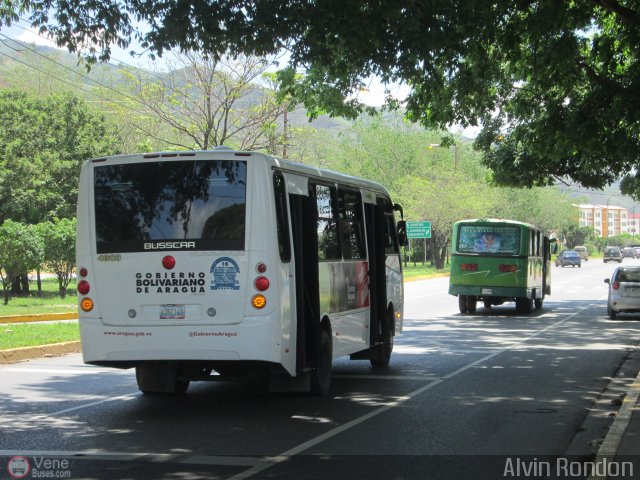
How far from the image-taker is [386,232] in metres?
14.4

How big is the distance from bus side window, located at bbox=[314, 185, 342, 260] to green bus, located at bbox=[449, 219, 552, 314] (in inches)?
657

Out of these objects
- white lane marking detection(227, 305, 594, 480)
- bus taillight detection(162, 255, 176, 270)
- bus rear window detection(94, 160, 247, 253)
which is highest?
bus rear window detection(94, 160, 247, 253)

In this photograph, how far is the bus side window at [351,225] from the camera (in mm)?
12000

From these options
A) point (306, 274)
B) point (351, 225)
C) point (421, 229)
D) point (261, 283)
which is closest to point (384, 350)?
point (351, 225)

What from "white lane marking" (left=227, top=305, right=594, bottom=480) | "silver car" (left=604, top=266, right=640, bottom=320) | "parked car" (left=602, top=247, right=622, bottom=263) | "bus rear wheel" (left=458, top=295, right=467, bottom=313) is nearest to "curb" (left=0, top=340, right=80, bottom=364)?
"white lane marking" (left=227, top=305, right=594, bottom=480)

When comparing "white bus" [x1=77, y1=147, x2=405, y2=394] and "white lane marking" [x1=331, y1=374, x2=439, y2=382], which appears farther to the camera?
"white lane marking" [x1=331, y1=374, x2=439, y2=382]

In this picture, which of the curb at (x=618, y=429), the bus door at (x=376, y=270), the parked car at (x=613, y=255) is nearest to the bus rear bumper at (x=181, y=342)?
the curb at (x=618, y=429)

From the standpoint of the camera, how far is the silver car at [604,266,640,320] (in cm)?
2539

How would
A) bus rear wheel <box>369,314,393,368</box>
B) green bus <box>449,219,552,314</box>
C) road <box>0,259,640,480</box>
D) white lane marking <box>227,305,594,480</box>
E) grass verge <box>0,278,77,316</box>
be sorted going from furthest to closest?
green bus <box>449,219,552,314</box> < grass verge <box>0,278,77,316</box> < bus rear wheel <box>369,314,393,368</box> < road <box>0,259,640,480</box> < white lane marking <box>227,305,594,480</box>

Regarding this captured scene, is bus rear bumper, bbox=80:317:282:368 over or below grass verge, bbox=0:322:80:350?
over

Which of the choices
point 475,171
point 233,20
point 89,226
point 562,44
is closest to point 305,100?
point 562,44

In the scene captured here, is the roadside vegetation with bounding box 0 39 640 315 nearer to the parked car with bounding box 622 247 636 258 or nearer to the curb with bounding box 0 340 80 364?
the curb with bounding box 0 340 80 364

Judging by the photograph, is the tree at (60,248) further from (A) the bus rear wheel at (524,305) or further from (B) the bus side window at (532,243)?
(B) the bus side window at (532,243)

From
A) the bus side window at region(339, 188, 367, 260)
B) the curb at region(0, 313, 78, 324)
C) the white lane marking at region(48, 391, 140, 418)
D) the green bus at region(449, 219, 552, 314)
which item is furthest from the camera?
the green bus at region(449, 219, 552, 314)
